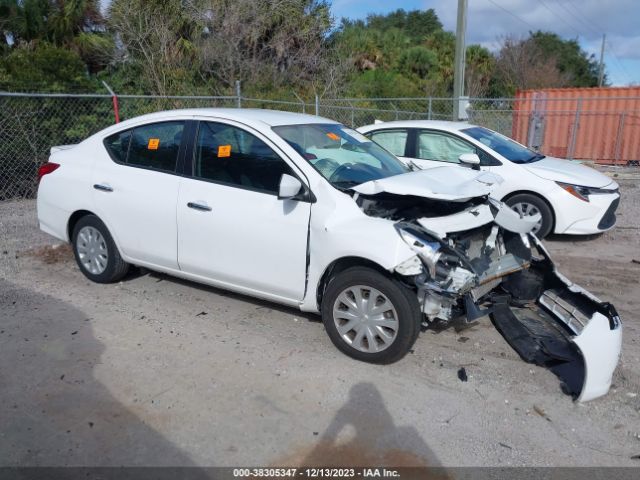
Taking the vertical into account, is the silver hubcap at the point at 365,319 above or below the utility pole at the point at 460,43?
below

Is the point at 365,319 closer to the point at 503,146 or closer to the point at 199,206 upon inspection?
the point at 199,206

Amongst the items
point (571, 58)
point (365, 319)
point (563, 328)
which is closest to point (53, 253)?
point (365, 319)

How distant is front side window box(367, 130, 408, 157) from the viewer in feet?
26.1

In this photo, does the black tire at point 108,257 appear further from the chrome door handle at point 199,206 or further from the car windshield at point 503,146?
the car windshield at point 503,146

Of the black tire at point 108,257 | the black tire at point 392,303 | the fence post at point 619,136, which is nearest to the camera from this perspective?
the black tire at point 392,303

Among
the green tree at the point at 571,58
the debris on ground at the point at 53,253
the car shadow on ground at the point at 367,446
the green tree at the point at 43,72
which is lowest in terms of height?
the car shadow on ground at the point at 367,446

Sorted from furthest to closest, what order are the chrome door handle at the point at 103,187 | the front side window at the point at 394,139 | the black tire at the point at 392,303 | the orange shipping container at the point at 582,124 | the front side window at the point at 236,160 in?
1. the orange shipping container at the point at 582,124
2. the front side window at the point at 394,139
3. the chrome door handle at the point at 103,187
4. the front side window at the point at 236,160
5. the black tire at the point at 392,303

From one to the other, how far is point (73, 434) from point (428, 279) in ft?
7.79

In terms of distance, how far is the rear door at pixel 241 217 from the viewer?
4223mm

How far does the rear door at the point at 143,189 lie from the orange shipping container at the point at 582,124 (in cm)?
1407

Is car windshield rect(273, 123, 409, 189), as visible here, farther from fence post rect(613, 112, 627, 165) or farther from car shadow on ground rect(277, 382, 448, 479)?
fence post rect(613, 112, 627, 165)

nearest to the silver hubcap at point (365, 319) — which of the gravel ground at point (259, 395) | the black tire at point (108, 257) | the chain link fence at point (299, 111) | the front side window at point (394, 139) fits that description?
the gravel ground at point (259, 395)

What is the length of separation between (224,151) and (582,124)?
15.6 metres

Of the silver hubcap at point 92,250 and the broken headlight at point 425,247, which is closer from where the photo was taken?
the broken headlight at point 425,247
